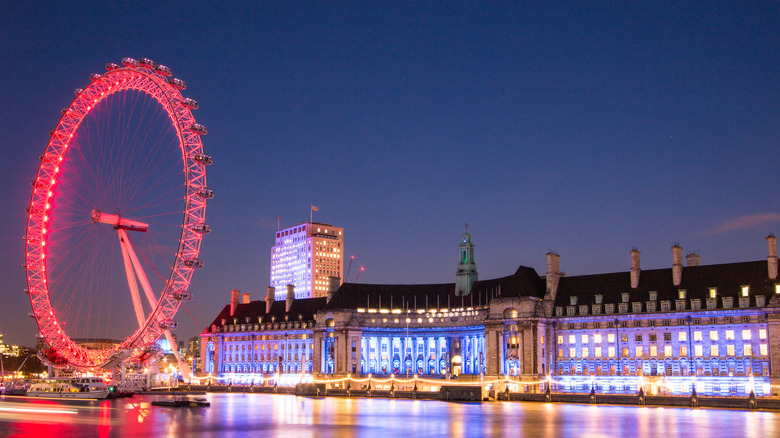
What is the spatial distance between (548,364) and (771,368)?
3357 cm

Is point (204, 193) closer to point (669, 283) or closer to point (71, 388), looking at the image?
point (71, 388)

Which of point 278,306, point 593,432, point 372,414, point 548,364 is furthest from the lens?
point 278,306

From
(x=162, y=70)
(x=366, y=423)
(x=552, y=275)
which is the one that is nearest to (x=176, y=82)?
(x=162, y=70)

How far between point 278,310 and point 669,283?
84269mm

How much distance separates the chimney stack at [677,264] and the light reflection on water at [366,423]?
48.4 m

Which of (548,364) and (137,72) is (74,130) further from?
(548,364)

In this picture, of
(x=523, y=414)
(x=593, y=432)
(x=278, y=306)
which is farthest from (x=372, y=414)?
(x=278, y=306)

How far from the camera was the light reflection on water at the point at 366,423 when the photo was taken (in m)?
50.4

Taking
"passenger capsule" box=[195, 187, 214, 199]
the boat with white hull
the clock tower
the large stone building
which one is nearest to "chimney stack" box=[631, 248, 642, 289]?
the large stone building

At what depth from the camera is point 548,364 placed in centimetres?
12850

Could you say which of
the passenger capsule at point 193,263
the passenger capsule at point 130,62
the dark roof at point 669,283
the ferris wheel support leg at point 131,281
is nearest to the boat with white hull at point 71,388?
the ferris wheel support leg at point 131,281

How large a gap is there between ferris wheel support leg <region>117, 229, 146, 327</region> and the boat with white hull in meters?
13.9

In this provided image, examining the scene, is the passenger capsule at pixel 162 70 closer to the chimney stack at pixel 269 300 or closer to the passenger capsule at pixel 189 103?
the passenger capsule at pixel 189 103

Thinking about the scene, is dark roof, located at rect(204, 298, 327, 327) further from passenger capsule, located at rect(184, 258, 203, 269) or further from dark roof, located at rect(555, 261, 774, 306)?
passenger capsule, located at rect(184, 258, 203, 269)
